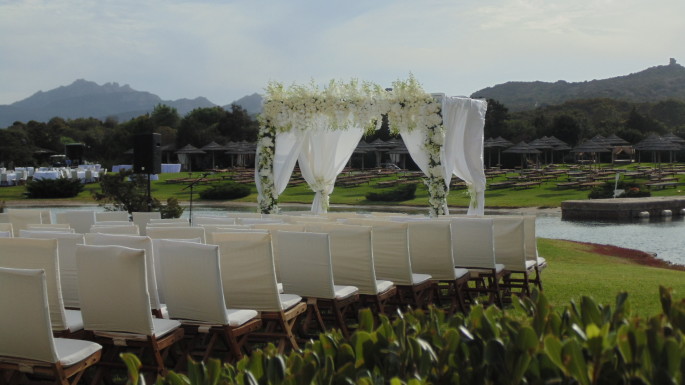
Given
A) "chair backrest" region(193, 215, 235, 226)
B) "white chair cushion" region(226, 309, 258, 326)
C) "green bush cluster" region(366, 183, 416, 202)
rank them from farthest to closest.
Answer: "green bush cluster" region(366, 183, 416, 202) → "chair backrest" region(193, 215, 235, 226) → "white chair cushion" region(226, 309, 258, 326)

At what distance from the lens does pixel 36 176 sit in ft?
121

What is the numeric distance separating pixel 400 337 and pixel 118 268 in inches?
91.4

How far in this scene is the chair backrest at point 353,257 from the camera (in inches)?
210

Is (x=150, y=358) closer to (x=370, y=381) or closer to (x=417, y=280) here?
(x=417, y=280)

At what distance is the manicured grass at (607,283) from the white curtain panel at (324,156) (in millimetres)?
3712

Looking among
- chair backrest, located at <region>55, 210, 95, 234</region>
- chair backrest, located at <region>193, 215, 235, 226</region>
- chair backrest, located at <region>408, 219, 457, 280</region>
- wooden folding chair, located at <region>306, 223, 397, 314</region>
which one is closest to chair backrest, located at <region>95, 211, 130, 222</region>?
chair backrest, located at <region>55, 210, 95, 234</region>

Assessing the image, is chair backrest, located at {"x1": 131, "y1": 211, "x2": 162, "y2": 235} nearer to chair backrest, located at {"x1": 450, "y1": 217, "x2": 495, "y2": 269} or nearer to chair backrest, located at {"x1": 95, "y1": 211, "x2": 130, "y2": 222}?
chair backrest, located at {"x1": 95, "y1": 211, "x2": 130, "y2": 222}

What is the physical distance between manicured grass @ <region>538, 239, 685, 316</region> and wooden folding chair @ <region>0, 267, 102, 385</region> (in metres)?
Result: 3.50

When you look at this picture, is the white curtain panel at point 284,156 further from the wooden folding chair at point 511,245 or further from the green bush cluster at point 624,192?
the green bush cluster at point 624,192

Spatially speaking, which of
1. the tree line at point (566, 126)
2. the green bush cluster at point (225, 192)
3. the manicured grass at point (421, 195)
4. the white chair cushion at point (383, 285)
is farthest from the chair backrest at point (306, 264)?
the tree line at point (566, 126)

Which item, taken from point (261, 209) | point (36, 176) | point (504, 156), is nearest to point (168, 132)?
point (36, 176)

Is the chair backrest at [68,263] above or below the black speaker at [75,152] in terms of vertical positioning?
below

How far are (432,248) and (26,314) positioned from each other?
138 inches

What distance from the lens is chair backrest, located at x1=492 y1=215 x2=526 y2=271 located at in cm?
675
